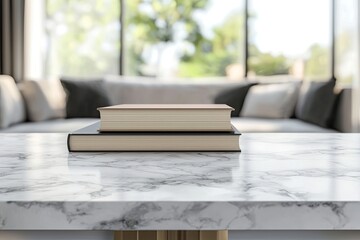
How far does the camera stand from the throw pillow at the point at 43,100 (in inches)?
130

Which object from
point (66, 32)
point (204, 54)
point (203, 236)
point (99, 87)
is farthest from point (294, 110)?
point (203, 236)

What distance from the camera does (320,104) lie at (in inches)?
122

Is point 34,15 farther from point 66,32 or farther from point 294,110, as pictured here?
point 294,110

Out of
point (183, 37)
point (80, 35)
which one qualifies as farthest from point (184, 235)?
point (183, 37)

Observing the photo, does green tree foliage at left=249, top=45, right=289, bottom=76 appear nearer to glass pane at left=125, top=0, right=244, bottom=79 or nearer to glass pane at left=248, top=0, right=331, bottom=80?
glass pane at left=248, top=0, right=331, bottom=80

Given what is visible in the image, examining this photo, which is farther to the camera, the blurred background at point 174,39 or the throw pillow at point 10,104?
the blurred background at point 174,39

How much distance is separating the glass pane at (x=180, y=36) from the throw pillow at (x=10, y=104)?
5.27ft

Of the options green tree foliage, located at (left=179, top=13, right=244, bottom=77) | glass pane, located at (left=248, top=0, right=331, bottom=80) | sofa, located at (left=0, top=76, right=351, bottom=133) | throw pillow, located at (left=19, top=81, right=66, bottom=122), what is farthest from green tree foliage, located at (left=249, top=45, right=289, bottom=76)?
throw pillow, located at (left=19, top=81, right=66, bottom=122)

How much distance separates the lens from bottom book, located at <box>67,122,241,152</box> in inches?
30.2

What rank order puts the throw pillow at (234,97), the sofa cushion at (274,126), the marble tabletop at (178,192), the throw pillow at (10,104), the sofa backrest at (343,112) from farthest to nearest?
the throw pillow at (234,97) → the sofa backrest at (343,112) → the throw pillow at (10,104) → the sofa cushion at (274,126) → the marble tabletop at (178,192)

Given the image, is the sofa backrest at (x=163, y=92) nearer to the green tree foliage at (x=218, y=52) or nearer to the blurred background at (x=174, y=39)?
→ the blurred background at (x=174, y=39)

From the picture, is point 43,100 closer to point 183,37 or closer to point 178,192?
point 183,37

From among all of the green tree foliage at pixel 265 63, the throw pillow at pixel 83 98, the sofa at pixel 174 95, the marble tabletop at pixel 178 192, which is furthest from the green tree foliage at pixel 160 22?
the marble tabletop at pixel 178 192

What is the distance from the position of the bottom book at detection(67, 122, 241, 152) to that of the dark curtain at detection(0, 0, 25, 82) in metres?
3.64
